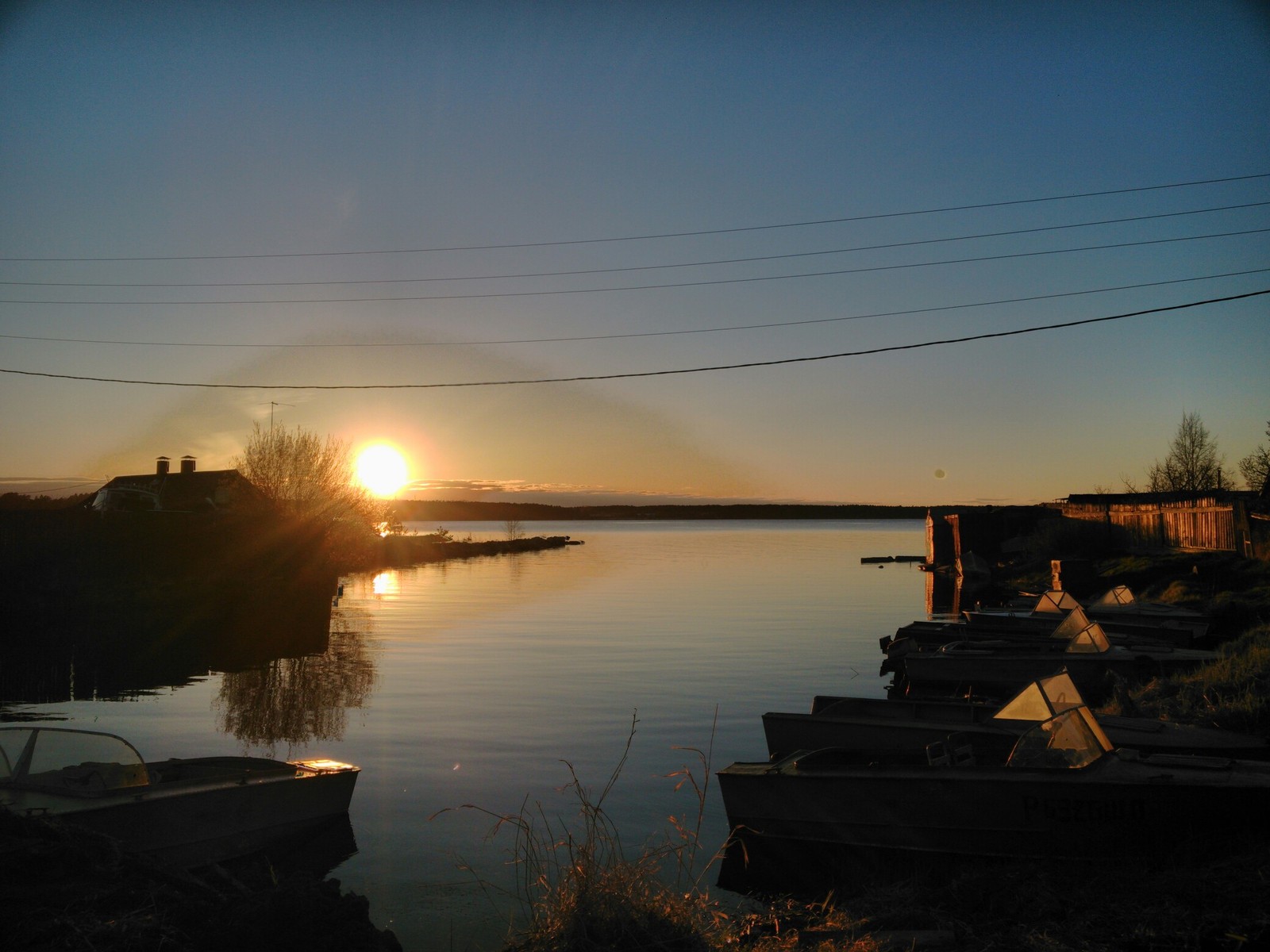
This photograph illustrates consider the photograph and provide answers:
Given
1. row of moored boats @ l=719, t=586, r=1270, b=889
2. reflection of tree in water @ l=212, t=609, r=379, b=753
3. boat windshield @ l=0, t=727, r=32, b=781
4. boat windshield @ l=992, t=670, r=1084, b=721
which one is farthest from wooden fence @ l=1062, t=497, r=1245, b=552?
boat windshield @ l=0, t=727, r=32, b=781

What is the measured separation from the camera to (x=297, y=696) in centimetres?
2291

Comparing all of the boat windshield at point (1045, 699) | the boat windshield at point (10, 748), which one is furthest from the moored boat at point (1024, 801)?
the boat windshield at point (10, 748)

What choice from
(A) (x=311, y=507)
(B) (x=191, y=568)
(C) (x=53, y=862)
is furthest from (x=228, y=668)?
(A) (x=311, y=507)

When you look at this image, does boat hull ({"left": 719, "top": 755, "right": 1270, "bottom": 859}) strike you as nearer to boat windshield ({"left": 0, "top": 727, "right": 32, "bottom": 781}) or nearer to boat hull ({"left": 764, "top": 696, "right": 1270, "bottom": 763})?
boat hull ({"left": 764, "top": 696, "right": 1270, "bottom": 763})

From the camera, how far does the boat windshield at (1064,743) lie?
9.77 m

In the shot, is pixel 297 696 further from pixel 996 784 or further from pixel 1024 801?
pixel 1024 801

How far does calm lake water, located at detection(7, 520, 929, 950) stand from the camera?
11.5 meters

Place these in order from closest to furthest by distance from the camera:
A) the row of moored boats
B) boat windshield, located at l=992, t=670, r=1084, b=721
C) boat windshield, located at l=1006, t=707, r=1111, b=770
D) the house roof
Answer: the row of moored boats, boat windshield, located at l=1006, t=707, r=1111, b=770, boat windshield, located at l=992, t=670, r=1084, b=721, the house roof

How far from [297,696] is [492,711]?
545 centimetres

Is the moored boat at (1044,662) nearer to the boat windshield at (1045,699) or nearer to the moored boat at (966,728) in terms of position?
the moored boat at (966,728)

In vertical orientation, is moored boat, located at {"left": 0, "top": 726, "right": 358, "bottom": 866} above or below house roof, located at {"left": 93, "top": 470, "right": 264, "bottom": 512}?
below

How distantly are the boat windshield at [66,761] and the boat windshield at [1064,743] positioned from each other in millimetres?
9119

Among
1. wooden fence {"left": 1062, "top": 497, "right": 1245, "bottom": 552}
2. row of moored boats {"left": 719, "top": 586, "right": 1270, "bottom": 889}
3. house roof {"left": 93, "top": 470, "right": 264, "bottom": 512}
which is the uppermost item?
house roof {"left": 93, "top": 470, "right": 264, "bottom": 512}

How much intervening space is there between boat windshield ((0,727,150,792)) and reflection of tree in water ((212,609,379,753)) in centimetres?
800
